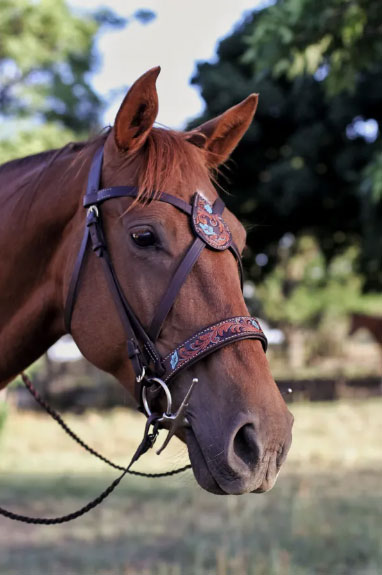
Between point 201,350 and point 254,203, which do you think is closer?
point 201,350

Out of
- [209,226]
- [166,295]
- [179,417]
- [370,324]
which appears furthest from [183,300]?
[370,324]

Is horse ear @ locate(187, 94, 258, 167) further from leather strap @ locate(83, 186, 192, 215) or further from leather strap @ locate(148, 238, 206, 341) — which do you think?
leather strap @ locate(148, 238, 206, 341)

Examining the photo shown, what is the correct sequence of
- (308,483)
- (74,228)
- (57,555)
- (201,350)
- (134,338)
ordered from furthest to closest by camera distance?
(308,483) < (57,555) < (74,228) < (134,338) < (201,350)

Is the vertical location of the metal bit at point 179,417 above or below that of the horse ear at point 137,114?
below

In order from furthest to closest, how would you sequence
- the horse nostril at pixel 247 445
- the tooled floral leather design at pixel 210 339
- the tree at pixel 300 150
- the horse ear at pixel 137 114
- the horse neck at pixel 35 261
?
1. the tree at pixel 300 150
2. the horse neck at pixel 35 261
3. the horse ear at pixel 137 114
4. the tooled floral leather design at pixel 210 339
5. the horse nostril at pixel 247 445

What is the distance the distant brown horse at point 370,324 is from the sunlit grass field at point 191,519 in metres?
10.5

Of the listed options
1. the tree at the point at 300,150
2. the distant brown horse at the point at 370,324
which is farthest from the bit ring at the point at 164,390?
the distant brown horse at the point at 370,324

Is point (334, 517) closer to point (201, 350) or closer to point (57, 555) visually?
point (57, 555)

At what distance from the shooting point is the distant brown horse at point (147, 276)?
6.57 ft

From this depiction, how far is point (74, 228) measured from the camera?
2.53 meters

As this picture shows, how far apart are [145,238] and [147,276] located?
128 mm

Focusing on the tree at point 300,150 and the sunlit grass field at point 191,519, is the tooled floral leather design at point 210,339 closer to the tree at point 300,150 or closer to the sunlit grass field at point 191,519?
the sunlit grass field at point 191,519

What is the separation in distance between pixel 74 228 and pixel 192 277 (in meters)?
0.60

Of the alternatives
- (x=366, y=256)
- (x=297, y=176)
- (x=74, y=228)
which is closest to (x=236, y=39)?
(x=297, y=176)
